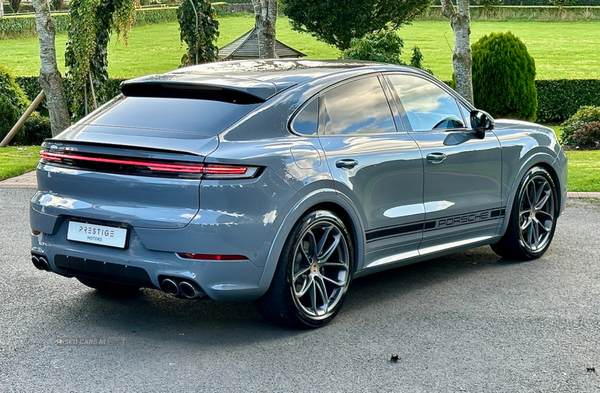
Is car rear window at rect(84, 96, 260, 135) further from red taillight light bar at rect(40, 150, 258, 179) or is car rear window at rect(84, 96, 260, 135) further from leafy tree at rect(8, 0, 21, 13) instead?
leafy tree at rect(8, 0, 21, 13)

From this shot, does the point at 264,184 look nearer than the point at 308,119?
Yes

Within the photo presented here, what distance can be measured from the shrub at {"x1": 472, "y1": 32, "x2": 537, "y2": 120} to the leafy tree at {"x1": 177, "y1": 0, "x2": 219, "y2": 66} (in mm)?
7265

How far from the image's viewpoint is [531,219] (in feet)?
24.8

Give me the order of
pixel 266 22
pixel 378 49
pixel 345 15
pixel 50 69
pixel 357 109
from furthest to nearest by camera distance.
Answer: pixel 345 15 → pixel 378 49 → pixel 50 69 → pixel 266 22 → pixel 357 109

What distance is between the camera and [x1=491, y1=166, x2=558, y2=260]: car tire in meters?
7.37

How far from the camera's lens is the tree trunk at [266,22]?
13594mm

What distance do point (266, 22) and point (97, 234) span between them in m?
8.96

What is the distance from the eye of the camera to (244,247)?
5090 mm

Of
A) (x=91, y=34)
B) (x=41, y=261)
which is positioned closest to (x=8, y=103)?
(x=91, y=34)

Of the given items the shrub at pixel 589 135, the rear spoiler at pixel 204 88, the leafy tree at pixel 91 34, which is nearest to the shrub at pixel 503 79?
the shrub at pixel 589 135

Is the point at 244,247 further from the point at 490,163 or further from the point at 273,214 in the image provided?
the point at 490,163

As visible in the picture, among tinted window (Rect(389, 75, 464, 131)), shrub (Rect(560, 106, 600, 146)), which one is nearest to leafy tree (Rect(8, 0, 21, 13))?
shrub (Rect(560, 106, 600, 146))

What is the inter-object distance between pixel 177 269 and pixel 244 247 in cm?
41

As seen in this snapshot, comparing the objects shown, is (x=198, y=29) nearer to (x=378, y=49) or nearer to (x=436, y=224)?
(x=378, y=49)
